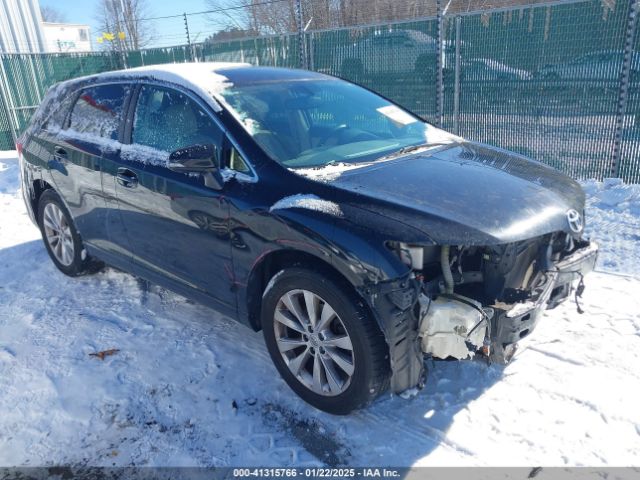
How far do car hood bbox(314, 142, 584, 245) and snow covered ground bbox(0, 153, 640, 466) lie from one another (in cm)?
101

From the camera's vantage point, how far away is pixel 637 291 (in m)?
4.12

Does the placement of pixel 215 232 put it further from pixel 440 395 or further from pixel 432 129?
pixel 432 129

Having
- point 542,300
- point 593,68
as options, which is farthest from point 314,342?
point 593,68

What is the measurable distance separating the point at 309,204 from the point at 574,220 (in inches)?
58.7

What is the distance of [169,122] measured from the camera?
3.56 metres

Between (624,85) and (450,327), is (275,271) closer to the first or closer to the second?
(450,327)

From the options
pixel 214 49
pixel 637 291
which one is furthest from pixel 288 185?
pixel 214 49

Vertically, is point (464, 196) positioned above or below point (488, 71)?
below

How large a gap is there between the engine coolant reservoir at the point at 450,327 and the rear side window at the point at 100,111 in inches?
108

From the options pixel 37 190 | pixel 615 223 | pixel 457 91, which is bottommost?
pixel 615 223

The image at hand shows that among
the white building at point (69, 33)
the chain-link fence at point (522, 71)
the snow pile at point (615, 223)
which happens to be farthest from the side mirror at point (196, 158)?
the white building at point (69, 33)

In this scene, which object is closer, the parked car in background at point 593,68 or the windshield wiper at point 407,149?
the windshield wiper at point 407,149

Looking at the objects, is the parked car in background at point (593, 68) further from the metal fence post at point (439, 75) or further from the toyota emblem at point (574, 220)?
the toyota emblem at point (574, 220)

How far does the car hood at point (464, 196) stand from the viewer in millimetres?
2506
